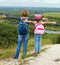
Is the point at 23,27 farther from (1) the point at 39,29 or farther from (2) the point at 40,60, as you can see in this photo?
(2) the point at 40,60

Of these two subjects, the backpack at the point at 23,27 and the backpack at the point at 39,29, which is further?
the backpack at the point at 39,29

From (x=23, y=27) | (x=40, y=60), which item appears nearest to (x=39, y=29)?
(x=23, y=27)

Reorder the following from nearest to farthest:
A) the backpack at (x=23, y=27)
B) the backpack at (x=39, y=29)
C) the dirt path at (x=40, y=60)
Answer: the dirt path at (x=40, y=60), the backpack at (x=23, y=27), the backpack at (x=39, y=29)

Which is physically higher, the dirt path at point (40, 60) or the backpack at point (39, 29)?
the backpack at point (39, 29)

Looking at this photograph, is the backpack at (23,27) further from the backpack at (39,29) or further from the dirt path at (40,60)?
the dirt path at (40,60)

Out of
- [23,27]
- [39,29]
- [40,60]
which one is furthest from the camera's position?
[39,29]

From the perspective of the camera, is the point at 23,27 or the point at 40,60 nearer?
the point at 40,60

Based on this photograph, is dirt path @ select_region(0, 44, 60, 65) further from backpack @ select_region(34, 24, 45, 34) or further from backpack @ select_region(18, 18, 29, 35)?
backpack @ select_region(18, 18, 29, 35)

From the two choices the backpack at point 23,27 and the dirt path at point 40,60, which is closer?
the dirt path at point 40,60

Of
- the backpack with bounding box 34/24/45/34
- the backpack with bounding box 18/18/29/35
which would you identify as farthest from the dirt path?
the backpack with bounding box 18/18/29/35

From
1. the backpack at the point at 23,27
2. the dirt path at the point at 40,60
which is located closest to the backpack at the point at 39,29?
the backpack at the point at 23,27

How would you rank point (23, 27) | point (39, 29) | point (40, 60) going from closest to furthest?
1. point (40, 60)
2. point (23, 27)
3. point (39, 29)

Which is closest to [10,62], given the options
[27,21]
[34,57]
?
[34,57]

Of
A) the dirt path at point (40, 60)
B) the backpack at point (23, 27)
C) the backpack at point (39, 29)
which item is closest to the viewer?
the dirt path at point (40, 60)
